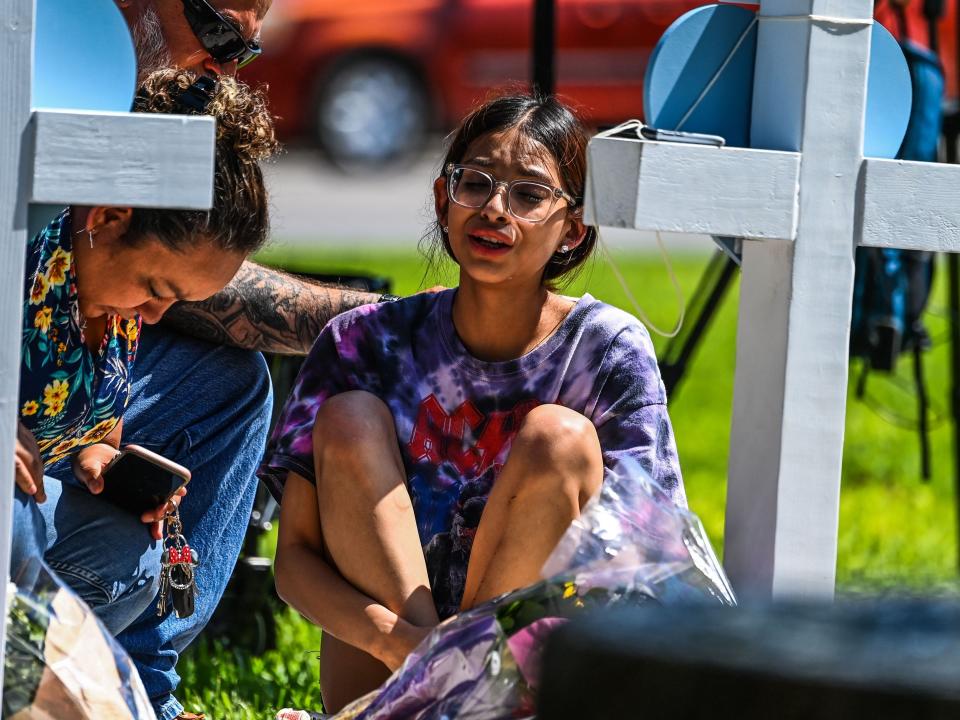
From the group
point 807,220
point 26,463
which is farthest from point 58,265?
point 807,220

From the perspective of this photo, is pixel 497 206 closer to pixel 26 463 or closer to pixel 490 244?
pixel 490 244

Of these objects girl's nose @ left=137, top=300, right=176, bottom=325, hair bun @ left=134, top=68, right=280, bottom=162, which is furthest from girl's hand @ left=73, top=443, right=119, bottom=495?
hair bun @ left=134, top=68, right=280, bottom=162

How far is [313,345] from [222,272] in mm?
330

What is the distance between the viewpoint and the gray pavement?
35.4 ft

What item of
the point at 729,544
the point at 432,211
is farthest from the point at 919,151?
the point at 729,544

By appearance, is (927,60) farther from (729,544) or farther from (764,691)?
(764,691)

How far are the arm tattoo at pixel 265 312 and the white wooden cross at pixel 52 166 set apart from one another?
1.04 metres

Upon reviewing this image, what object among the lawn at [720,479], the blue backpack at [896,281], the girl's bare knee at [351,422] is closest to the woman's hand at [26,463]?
the girl's bare knee at [351,422]

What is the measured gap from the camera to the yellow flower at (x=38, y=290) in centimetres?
237

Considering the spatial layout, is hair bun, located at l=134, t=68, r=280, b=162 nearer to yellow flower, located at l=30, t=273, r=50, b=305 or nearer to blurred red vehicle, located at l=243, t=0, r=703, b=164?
yellow flower, located at l=30, t=273, r=50, b=305

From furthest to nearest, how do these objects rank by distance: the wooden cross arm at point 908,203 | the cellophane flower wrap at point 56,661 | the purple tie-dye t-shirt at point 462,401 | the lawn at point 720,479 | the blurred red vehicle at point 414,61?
the blurred red vehicle at point 414,61 → the lawn at point 720,479 → the purple tie-dye t-shirt at point 462,401 → the wooden cross arm at point 908,203 → the cellophane flower wrap at point 56,661

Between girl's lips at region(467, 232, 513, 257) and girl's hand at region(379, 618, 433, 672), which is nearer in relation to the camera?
girl's hand at region(379, 618, 433, 672)

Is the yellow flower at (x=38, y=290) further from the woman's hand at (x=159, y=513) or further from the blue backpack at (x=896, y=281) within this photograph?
the blue backpack at (x=896, y=281)

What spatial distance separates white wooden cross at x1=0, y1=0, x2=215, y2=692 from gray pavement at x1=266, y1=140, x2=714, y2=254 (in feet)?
26.2
